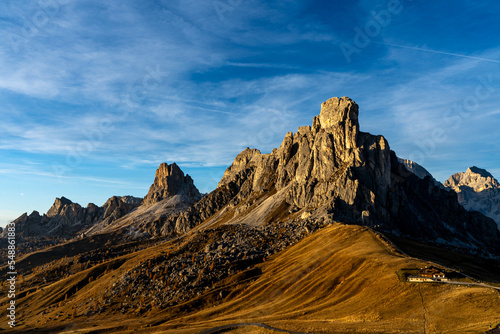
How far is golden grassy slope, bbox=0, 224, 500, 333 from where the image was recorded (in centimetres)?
5659

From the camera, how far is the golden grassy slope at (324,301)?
5659 cm

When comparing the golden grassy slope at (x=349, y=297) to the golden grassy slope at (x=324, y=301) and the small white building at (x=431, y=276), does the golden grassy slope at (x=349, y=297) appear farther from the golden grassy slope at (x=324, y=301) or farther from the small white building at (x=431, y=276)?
the small white building at (x=431, y=276)

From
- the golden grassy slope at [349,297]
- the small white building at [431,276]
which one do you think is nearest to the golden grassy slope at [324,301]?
the golden grassy slope at [349,297]

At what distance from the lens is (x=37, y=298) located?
157875 mm

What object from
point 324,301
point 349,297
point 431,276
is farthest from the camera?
point 324,301

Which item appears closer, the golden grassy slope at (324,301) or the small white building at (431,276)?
the golden grassy slope at (324,301)

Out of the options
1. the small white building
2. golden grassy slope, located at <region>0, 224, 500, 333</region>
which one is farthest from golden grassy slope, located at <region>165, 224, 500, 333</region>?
the small white building

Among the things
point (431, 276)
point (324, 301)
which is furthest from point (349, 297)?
point (431, 276)

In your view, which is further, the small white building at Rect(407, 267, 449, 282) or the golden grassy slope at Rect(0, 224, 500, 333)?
the small white building at Rect(407, 267, 449, 282)

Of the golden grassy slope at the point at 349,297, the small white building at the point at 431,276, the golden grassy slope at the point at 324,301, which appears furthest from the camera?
the small white building at the point at 431,276

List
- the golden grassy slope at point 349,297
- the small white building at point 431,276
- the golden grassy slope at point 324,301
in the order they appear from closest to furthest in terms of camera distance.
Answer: the golden grassy slope at point 349,297 < the golden grassy slope at point 324,301 < the small white building at point 431,276

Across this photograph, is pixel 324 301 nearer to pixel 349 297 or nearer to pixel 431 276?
pixel 349 297

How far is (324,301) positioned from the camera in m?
85.4

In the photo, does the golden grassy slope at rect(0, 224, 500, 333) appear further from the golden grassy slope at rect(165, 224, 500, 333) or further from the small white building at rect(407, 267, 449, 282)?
the small white building at rect(407, 267, 449, 282)
